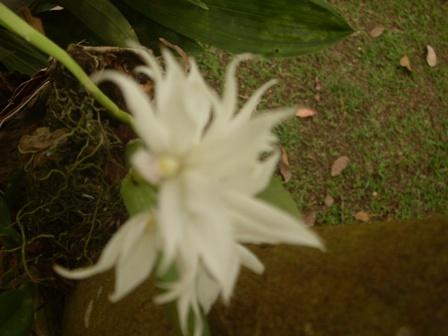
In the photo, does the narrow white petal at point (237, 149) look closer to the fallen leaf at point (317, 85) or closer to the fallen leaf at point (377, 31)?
the fallen leaf at point (317, 85)

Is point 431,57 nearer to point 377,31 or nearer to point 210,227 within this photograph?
point 377,31

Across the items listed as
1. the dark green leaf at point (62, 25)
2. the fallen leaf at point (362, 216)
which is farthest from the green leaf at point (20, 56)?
the fallen leaf at point (362, 216)

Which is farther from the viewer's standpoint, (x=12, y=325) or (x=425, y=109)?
(x=425, y=109)

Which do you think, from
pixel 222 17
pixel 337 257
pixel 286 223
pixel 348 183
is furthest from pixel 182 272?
pixel 348 183

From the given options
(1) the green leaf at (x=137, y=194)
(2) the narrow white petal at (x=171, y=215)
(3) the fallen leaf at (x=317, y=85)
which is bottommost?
(3) the fallen leaf at (x=317, y=85)

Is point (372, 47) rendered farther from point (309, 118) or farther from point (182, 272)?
point (182, 272)

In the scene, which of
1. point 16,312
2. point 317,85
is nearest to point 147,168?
point 16,312

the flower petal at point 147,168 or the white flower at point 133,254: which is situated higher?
the flower petal at point 147,168
